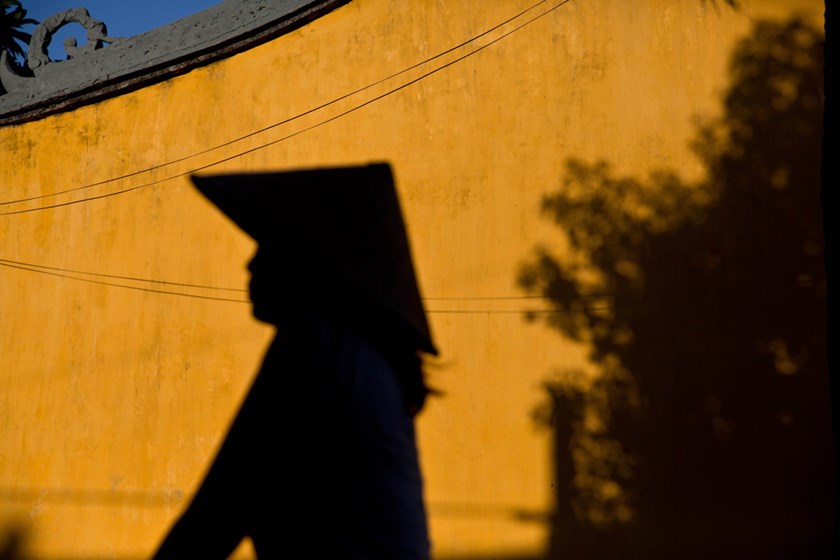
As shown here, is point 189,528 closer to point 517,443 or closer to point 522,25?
point 517,443

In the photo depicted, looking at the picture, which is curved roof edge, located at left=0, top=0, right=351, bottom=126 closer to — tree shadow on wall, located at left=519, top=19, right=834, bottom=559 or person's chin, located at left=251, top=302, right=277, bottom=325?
tree shadow on wall, located at left=519, top=19, right=834, bottom=559

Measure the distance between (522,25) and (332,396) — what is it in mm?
5231

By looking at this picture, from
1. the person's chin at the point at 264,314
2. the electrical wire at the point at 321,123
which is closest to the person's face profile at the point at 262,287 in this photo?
the person's chin at the point at 264,314

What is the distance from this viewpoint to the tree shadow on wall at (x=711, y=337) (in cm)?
505

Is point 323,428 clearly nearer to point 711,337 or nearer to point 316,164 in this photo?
point 711,337

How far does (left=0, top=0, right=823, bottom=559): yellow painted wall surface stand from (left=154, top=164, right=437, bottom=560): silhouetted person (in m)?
3.60

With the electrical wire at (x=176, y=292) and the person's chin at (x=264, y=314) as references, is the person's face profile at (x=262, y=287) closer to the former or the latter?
the person's chin at (x=264, y=314)

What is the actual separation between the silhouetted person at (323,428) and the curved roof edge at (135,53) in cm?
564

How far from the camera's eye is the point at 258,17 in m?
6.82

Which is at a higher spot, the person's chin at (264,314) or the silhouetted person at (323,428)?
the person's chin at (264,314)

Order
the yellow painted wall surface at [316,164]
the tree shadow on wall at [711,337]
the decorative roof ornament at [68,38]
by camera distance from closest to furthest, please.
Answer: the tree shadow on wall at [711,337], the yellow painted wall surface at [316,164], the decorative roof ornament at [68,38]

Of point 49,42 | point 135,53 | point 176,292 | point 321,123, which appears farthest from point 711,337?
point 49,42

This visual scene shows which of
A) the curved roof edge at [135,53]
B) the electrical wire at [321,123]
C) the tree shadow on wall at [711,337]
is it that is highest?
the curved roof edge at [135,53]

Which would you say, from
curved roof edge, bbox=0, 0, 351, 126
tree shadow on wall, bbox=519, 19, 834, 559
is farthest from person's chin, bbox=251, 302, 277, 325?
curved roof edge, bbox=0, 0, 351, 126
